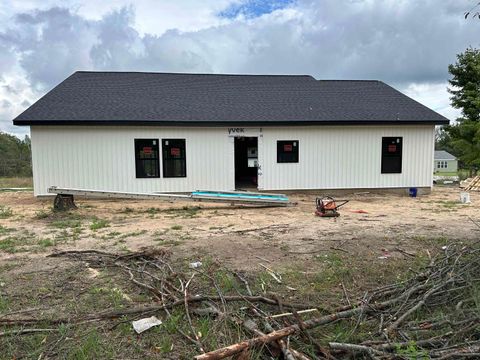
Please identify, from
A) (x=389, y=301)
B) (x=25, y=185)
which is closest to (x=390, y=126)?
(x=389, y=301)

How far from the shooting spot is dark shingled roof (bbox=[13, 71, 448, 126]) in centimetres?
1316

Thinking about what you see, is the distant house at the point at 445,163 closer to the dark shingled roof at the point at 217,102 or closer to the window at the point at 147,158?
the dark shingled roof at the point at 217,102

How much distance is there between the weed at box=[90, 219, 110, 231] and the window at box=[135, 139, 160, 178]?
4.13 m

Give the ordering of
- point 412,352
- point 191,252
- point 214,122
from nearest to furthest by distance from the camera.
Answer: point 412,352
point 191,252
point 214,122

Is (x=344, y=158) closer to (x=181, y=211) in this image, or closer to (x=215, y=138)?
(x=215, y=138)

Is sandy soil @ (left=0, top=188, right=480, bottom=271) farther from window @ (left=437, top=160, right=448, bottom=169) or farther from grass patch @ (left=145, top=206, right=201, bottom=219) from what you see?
window @ (left=437, top=160, right=448, bottom=169)

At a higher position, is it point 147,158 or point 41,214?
point 147,158

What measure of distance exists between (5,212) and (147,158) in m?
4.67

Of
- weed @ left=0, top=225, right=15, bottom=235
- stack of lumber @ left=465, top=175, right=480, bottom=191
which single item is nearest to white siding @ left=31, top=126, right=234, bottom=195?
weed @ left=0, top=225, right=15, bottom=235

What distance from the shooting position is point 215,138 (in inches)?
539

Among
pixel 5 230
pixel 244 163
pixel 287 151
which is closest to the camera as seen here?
pixel 5 230

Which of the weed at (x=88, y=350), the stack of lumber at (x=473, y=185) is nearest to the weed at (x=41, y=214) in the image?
the weed at (x=88, y=350)

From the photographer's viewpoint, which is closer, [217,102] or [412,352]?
[412,352]

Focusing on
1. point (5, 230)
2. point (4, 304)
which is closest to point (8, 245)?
point (5, 230)
